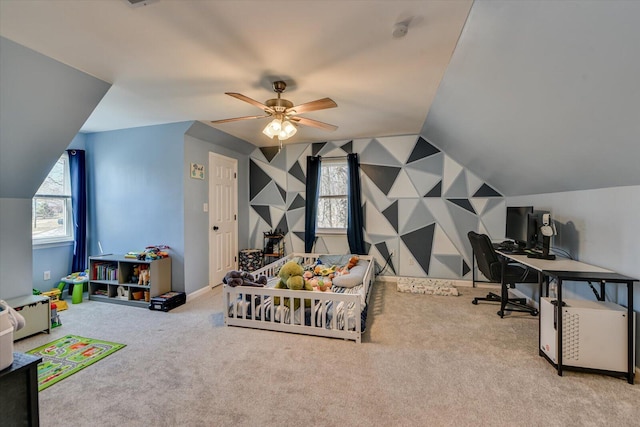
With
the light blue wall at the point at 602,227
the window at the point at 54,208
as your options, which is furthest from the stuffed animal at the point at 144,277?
the light blue wall at the point at 602,227

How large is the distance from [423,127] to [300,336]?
321 centimetres

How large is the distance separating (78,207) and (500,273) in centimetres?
564

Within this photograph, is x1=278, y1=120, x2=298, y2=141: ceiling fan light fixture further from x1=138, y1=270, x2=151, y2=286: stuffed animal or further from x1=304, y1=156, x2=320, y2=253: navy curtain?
x1=138, y1=270, x2=151, y2=286: stuffed animal

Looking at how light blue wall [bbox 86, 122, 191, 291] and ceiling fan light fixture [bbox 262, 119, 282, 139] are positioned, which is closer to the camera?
ceiling fan light fixture [bbox 262, 119, 282, 139]

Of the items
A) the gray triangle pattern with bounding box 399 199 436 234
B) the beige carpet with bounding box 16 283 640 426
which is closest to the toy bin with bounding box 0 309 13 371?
the beige carpet with bounding box 16 283 640 426

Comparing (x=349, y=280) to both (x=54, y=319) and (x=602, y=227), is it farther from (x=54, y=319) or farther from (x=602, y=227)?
(x=54, y=319)

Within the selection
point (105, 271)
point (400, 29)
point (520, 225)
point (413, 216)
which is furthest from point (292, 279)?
point (520, 225)

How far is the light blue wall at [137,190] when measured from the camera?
3.65 m

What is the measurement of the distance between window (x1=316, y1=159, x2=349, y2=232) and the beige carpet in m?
2.18

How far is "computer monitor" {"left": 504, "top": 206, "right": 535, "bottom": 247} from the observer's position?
10.5 ft

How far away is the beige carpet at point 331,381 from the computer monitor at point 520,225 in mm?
939

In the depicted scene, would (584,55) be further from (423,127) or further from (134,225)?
(134,225)

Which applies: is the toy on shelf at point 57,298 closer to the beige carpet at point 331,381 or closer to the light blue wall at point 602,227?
the beige carpet at point 331,381

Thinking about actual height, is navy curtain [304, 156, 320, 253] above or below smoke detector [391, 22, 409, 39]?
below
